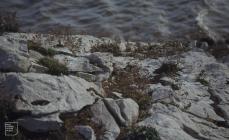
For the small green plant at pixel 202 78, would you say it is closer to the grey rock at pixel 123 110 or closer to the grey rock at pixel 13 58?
the grey rock at pixel 123 110

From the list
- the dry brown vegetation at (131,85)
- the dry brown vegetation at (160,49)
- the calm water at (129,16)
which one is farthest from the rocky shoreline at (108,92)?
the calm water at (129,16)

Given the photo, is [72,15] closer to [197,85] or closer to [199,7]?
[199,7]

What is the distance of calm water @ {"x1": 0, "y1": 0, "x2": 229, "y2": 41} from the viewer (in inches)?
1057

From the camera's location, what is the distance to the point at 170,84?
18344 millimetres

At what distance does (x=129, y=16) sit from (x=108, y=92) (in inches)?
532

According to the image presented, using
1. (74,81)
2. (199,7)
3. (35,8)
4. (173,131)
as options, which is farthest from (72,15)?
(173,131)

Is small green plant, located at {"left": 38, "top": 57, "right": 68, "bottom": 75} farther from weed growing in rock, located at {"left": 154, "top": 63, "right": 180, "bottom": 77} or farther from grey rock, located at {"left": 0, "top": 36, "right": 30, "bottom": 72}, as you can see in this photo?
weed growing in rock, located at {"left": 154, "top": 63, "right": 180, "bottom": 77}

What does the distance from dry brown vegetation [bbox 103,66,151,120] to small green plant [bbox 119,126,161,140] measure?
4.56 feet

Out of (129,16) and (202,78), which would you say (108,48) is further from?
(129,16)

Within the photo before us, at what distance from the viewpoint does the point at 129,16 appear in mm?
28875

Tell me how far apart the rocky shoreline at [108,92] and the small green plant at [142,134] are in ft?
0.11

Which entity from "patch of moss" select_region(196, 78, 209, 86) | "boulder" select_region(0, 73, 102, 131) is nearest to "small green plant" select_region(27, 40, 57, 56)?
"boulder" select_region(0, 73, 102, 131)

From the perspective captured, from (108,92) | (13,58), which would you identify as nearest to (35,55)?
(13,58)

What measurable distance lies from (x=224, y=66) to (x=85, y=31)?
377 inches
